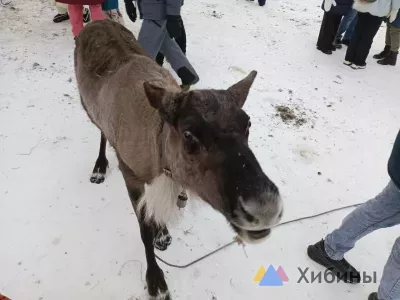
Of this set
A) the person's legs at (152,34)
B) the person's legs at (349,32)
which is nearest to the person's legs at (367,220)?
the person's legs at (152,34)

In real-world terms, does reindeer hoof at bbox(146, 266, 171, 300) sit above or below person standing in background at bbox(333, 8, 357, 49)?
below

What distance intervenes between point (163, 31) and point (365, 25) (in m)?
3.04

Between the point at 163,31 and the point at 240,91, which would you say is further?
the point at 163,31

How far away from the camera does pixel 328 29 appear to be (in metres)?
5.37

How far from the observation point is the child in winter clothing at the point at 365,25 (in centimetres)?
466

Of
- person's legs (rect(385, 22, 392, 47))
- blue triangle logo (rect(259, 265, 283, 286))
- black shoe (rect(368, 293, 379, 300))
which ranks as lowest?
blue triangle logo (rect(259, 265, 283, 286))

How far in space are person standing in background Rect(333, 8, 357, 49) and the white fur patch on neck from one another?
4864 millimetres

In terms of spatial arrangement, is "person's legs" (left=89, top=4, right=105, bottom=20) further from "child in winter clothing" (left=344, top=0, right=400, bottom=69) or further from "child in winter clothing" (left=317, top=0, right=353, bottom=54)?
"child in winter clothing" (left=344, top=0, right=400, bottom=69)

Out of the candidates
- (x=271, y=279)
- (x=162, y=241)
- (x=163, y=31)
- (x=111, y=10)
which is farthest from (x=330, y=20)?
(x=162, y=241)

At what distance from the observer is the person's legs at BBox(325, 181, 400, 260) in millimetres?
2049

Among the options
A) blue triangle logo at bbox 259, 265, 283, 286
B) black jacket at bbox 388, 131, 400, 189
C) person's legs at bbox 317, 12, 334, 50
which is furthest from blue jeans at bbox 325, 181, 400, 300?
person's legs at bbox 317, 12, 334, 50

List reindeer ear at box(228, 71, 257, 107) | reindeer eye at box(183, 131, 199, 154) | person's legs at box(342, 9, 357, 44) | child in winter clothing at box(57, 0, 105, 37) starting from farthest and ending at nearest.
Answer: person's legs at box(342, 9, 357, 44), child in winter clothing at box(57, 0, 105, 37), reindeer ear at box(228, 71, 257, 107), reindeer eye at box(183, 131, 199, 154)

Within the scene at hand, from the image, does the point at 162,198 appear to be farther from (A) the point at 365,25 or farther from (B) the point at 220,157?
(A) the point at 365,25

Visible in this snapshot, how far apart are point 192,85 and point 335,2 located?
257 cm
